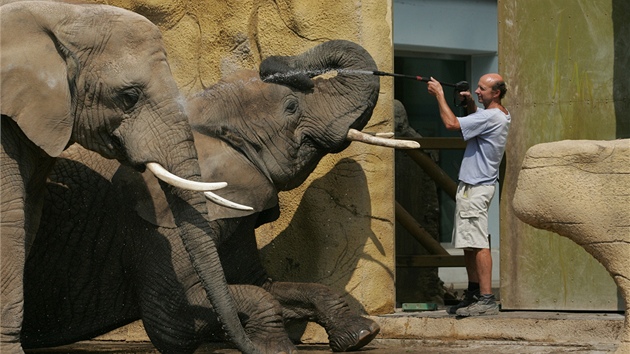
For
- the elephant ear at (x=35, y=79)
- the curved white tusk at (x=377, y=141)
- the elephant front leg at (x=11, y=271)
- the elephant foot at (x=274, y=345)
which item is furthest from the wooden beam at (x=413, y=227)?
the elephant front leg at (x=11, y=271)

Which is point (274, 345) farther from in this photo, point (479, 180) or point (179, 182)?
point (479, 180)

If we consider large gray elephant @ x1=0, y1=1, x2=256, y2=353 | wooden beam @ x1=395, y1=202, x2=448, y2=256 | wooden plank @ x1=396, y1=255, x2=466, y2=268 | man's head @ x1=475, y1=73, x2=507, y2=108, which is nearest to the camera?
large gray elephant @ x1=0, y1=1, x2=256, y2=353

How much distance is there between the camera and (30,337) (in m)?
8.41

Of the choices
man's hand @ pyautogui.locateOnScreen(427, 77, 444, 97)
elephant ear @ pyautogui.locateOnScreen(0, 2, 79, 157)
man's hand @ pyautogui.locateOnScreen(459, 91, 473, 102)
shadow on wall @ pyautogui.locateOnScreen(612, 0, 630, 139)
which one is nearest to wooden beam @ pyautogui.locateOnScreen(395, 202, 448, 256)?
man's hand @ pyautogui.locateOnScreen(459, 91, 473, 102)

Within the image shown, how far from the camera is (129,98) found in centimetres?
712

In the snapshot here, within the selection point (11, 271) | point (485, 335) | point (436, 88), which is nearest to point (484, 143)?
point (436, 88)

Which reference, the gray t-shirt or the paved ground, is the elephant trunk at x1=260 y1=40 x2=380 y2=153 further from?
the paved ground

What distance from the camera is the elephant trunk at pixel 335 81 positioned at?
8.55m

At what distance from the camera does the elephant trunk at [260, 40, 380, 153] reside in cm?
855

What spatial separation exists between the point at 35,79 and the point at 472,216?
3.11 m

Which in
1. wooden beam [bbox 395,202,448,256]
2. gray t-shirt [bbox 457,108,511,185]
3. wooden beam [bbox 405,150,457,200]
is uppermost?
gray t-shirt [bbox 457,108,511,185]

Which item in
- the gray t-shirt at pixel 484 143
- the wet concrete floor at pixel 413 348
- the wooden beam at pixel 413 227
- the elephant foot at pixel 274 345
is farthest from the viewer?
the wooden beam at pixel 413 227

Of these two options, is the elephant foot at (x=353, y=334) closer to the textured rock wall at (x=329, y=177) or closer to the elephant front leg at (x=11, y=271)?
the textured rock wall at (x=329, y=177)

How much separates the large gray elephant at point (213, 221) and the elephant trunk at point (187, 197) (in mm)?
722
